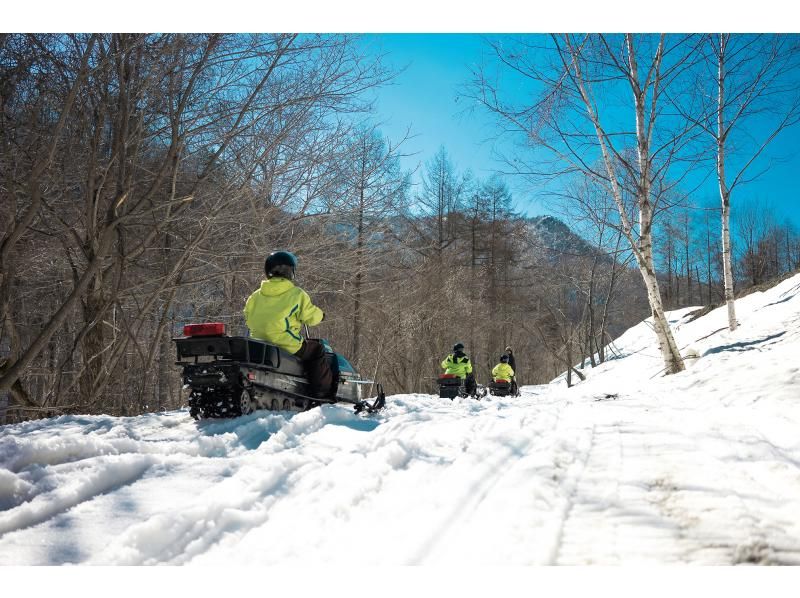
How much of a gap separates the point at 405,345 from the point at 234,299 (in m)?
11.3

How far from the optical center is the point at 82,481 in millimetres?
2217

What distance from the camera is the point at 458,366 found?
1229cm

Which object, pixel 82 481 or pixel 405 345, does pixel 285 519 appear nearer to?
pixel 82 481

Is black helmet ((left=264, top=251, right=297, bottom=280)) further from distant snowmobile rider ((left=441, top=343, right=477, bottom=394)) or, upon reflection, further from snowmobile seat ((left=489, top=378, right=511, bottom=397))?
snowmobile seat ((left=489, top=378, right=511, bottom=397))

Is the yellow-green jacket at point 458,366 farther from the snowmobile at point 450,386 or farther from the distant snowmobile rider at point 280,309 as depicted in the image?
the distant snowmobile rider at point 280,309

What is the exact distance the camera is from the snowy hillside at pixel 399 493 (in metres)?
1.71

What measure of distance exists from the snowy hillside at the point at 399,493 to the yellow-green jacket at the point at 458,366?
818 centimetres

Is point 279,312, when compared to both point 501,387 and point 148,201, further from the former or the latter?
point 501,387

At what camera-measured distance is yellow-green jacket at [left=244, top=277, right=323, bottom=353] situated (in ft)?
15.9

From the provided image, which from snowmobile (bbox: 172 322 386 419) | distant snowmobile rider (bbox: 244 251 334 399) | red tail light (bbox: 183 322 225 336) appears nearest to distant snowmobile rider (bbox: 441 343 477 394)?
distant snowmobile rider (bbox: 244 251 334 399)

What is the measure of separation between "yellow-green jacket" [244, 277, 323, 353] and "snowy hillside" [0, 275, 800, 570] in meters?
0.99

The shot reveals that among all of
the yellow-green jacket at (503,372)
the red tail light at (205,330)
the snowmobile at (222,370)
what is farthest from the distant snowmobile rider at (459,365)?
the red tail light at (205,330)

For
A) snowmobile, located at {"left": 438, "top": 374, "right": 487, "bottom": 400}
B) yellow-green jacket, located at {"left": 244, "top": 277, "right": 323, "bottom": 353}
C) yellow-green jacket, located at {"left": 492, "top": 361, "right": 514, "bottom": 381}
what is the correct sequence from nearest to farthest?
yellow-green jacket, located at {"left": 244, "top": 277, "right": 323, "bottom": 353} → snowmobile, located at {"left": 438, "top": 374, "right": 487, "bottom": 400} → yellow-green jacket, located at {"left": 492, "top": 361, "right": 514, "bottom": 381}

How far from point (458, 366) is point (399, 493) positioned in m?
10.1
